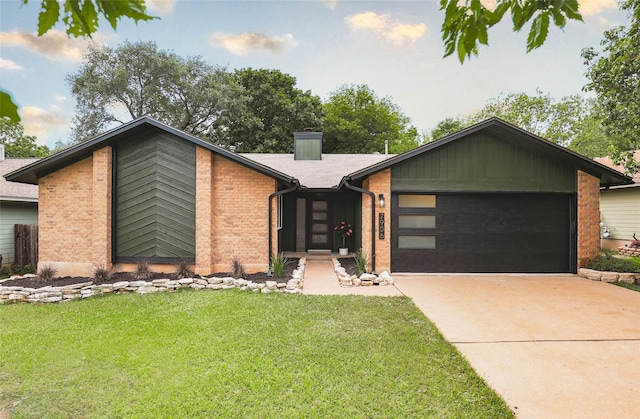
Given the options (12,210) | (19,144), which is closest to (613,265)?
(12,210)

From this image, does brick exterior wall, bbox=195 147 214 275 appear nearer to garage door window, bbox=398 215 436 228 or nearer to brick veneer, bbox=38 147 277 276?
brick veneer, bbox=38 147 277 276

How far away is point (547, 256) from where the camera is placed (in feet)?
27.6

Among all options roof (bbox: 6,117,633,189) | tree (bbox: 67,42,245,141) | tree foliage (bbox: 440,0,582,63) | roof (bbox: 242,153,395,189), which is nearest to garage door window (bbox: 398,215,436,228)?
roof (bbox: 6,117,633,189)

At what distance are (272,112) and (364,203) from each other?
18.9 meters

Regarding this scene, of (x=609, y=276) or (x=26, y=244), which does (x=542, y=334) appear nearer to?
(x=609, y=276)

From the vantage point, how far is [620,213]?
42.2 ft

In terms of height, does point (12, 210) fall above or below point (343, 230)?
above

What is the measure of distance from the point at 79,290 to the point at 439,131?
36867 mm

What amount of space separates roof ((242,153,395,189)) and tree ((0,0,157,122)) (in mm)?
8966

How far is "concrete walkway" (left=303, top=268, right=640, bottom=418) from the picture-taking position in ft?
9.68

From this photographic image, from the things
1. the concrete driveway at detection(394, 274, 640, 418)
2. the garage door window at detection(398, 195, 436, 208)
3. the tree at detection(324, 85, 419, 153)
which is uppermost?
the tree at detection(324, 85, 419, 153)

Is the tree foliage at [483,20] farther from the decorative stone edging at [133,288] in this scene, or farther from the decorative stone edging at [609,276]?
the decorative stone edging at [609,276]

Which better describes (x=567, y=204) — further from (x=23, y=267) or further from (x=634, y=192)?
(x=23, y=267)

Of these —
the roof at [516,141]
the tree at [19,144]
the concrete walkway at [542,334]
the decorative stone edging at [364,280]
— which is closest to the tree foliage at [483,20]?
the concrete walkway at [542,334]
